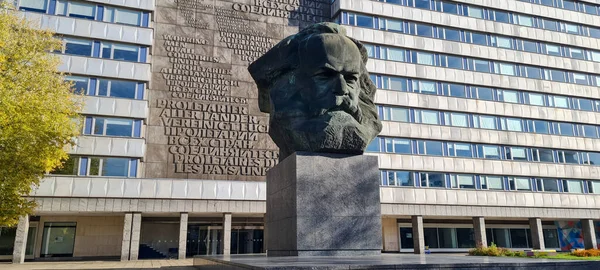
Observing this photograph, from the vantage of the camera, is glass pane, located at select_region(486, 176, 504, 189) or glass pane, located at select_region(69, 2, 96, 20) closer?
glass pane, located at select_region(69, 2, 96, 20)

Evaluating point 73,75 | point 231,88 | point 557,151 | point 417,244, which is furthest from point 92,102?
point 557,151

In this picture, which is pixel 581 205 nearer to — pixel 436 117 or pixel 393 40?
pixel 436 117

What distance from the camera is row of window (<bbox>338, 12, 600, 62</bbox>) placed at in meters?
38.7

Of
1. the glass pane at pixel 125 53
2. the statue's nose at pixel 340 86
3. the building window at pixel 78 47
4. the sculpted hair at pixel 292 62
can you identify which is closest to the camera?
the statue's nose at pixel 340 86

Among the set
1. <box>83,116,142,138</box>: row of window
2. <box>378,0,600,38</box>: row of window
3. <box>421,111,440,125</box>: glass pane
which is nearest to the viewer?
<box>83,116,142,138</box>: row of window

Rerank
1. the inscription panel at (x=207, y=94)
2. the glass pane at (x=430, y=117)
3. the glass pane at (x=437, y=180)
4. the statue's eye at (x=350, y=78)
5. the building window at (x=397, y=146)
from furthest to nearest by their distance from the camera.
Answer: the glass pane at (x=430, y=117) < the glass pane at (x=437, y=180) < the building window at (x=397, y=146) < the inscription panel at (x=207, y=94) < the statue's eye at (x=350, y=78)

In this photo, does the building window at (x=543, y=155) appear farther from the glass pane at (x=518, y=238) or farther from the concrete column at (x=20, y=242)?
the concrete column at (x=20, y=242)

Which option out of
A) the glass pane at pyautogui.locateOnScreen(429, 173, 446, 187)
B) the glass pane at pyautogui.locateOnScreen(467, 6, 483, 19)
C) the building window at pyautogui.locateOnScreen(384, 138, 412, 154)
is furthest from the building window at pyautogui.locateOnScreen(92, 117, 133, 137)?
the glass pane at pyautogui.locateOnScreen(467, 6, 483, 19)

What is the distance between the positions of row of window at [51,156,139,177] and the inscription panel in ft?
3.74

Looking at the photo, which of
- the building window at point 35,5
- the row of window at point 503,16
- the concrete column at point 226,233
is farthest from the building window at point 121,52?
the row of window at point 503,16

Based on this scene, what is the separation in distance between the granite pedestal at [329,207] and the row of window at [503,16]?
32.2 meters

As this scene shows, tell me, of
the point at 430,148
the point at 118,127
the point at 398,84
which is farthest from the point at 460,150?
the point at 118,127

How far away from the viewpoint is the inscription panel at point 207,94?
31969 millimetres

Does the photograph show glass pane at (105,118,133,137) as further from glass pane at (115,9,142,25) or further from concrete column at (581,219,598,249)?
concrete column at (581,219,598,249)
